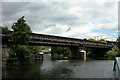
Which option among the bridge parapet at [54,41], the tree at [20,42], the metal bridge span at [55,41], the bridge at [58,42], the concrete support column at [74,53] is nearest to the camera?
the tree at [20,42]

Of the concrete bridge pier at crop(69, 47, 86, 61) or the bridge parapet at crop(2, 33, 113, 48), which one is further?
the concrete bridge pier at crop(69, 47, 86, 61)

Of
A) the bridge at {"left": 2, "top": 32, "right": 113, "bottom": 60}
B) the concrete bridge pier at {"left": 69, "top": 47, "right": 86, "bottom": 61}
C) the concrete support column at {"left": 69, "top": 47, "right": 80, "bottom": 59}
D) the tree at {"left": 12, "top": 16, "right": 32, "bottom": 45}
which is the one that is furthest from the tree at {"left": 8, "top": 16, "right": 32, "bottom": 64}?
the concrete support column at {"left": 69, "top": 47, "right": 80, "bottom": 59}

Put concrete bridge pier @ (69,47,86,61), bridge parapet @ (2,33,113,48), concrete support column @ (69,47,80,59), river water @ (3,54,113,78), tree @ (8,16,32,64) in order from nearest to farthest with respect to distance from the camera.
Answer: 1. river water @ (3,54,113,78)
2. tree @ (8,16,32,64)
3. bridge parapet @ (2,33,113,48)
4. concrete bridge pier @ (69,47,86,61)
5. concrete support column @ (69,47,80,59)

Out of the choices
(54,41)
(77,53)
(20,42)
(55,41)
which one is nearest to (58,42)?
(55,41)

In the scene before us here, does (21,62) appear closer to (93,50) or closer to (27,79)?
(27,79)

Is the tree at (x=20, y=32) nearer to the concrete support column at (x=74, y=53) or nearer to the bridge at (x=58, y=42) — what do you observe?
the bridge at (x=58, y=42)

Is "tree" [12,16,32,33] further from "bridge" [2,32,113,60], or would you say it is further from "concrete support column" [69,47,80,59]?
"concrete support column" [69,47,80,59]

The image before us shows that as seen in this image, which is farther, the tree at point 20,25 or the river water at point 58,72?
the tree at point 20,25

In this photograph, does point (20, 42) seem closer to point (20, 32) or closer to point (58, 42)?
point (20, 32)

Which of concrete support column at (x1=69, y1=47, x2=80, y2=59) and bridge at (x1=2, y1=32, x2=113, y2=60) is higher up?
bridge at (x1=2, y1=32, x2=113, y2=60)

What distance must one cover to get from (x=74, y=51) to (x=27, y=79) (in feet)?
185

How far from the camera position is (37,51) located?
245 ft

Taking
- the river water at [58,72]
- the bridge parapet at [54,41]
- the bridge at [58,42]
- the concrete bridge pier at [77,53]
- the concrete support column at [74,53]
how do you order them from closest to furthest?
the river water at [58,72]
the bridge at [58,42]
the bridge parapet at [54,41]
the concrete bridge pier at [77,53]
the concrete support column at [74,53]

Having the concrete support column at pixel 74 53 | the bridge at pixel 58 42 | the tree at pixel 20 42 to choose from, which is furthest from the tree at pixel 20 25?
the concrete support column at pixel 74 53
